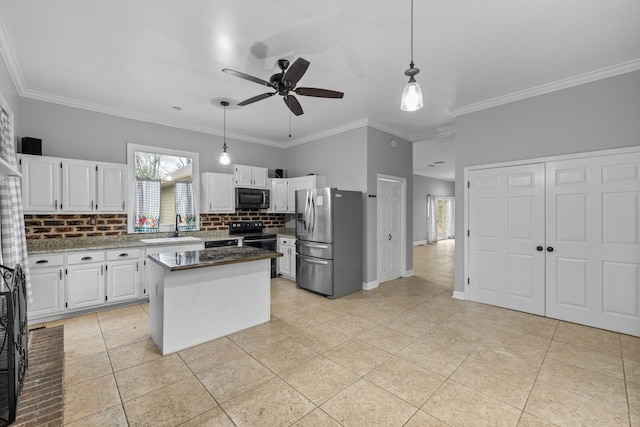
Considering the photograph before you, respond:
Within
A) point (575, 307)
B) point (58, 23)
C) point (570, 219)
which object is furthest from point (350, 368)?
point (58, 23)

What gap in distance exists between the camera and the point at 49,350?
6.36 ft

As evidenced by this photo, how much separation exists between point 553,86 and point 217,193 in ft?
16.6

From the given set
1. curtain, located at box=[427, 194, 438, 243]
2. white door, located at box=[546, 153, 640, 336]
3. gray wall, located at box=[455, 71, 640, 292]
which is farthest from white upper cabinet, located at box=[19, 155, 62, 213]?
curtain, located at box=[427, 194, 438, 243]

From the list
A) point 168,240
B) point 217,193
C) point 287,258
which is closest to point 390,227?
point 287,258

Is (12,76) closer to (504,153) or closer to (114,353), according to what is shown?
(114,353)

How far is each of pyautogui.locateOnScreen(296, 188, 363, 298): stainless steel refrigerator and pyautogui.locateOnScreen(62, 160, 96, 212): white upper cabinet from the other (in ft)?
9.74

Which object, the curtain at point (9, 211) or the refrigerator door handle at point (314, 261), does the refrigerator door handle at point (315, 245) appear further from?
the curtain at point (9, 211)

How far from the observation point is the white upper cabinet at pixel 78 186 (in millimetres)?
3650

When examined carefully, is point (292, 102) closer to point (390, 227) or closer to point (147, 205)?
point (147, 205)

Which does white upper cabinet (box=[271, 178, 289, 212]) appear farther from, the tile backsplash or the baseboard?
the tile backsplash

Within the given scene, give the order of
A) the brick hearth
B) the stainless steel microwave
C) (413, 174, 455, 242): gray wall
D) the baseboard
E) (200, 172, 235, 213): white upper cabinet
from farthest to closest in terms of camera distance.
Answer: (413, 174, 455, 242): gray wall
the stainless steel microwave
(200, 172, 235, 213): white upper cabinet
the baseboard
the brick hearth

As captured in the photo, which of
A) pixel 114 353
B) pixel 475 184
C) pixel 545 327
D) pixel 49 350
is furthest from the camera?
pixel 475 184

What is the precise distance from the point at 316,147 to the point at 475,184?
9.61 ft

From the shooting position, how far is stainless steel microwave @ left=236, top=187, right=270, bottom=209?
17.5 feet
